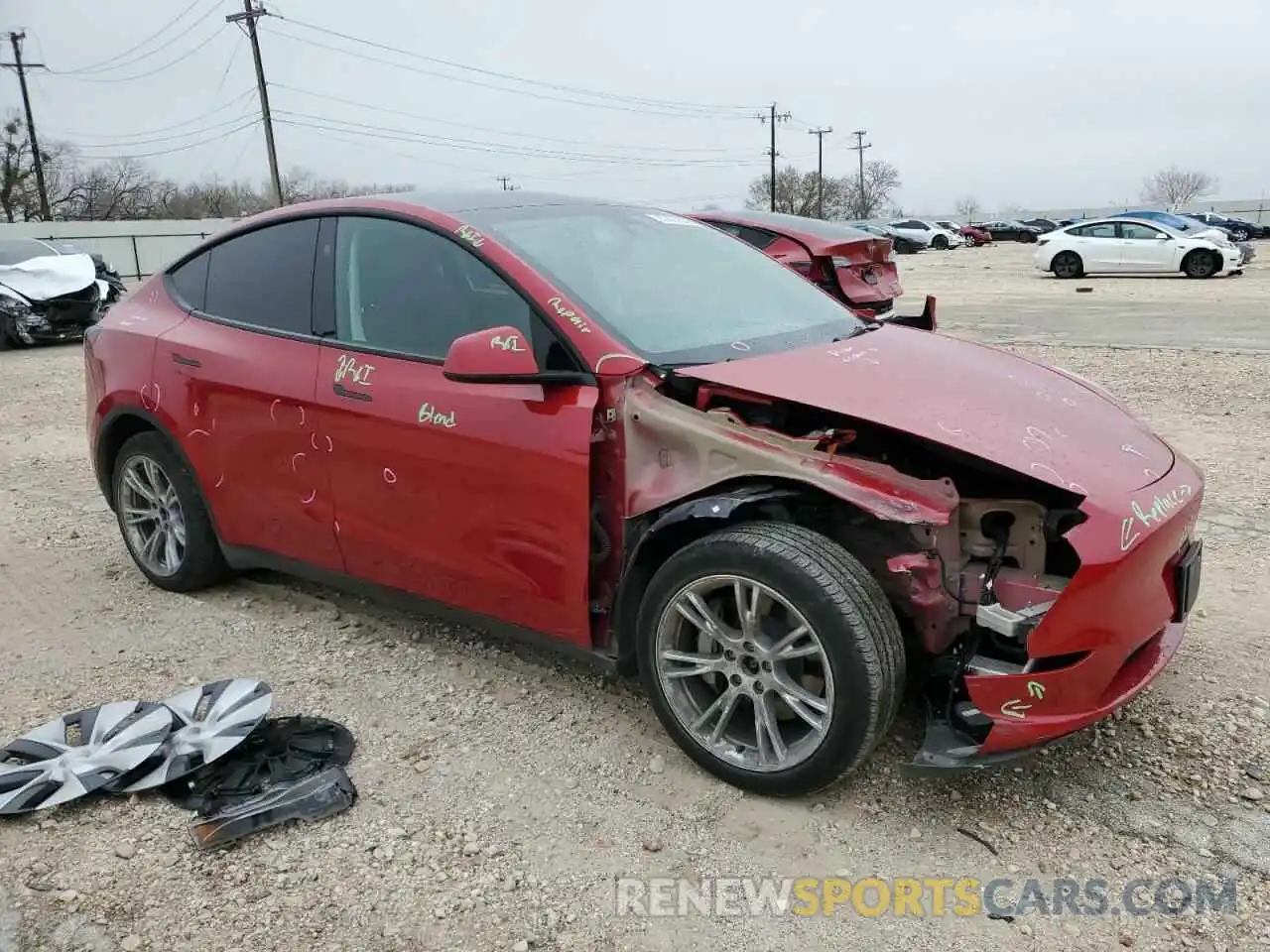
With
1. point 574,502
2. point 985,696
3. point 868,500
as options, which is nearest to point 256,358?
point 574,502

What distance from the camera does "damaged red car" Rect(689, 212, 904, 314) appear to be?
25.5 ft

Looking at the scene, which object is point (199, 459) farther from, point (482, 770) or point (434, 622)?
point (482, 770)

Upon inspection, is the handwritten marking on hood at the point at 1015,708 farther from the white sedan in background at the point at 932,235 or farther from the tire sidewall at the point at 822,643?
the white sedan in background at the point at 932,235

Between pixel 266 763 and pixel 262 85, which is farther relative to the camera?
pixel 262 85

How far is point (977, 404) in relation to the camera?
2.85 meters

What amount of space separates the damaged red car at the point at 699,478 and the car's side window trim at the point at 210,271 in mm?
16

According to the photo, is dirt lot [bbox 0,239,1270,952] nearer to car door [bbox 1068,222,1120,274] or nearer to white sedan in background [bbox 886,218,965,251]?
car door [bbox 1068,222,1120,274]

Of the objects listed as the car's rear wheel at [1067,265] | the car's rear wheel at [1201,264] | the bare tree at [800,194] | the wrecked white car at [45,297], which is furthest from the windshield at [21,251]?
the bare tree at [800,194]

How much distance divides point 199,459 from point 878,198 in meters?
100

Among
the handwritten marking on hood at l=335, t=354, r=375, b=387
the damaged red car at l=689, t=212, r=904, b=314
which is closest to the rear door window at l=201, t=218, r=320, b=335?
the handwritten marking on hood at l=335, t=354, r=375, b=387

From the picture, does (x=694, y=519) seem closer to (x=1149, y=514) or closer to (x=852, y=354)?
(x=852, y=354)

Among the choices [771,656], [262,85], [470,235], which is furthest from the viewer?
[262,85]

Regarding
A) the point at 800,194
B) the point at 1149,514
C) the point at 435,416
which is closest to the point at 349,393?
the point at 435,416

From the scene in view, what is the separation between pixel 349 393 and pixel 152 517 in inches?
63.2
